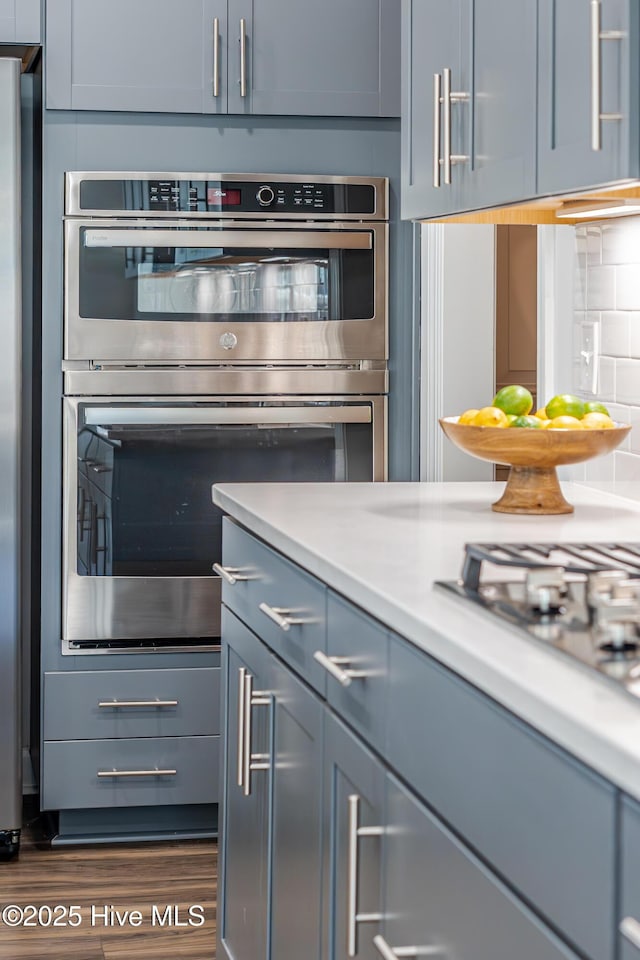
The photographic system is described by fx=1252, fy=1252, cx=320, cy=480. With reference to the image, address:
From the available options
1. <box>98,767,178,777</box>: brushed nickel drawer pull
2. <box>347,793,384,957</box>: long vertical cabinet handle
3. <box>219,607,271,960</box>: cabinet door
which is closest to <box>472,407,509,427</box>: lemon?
<box>219,607,271,960</box>: cabinet door

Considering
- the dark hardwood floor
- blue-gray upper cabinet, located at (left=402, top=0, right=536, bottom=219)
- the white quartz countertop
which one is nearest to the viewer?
the white quartz countertop

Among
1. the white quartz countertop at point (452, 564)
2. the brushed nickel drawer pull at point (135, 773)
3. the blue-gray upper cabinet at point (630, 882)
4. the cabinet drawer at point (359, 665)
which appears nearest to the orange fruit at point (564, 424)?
the white quartz countertop at point (452, 564)

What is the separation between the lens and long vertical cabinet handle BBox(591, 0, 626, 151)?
4.89ft

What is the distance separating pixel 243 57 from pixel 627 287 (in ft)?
4.30

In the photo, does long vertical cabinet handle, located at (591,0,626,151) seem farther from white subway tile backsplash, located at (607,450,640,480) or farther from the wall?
white subway tile backsplash, located at (607,450,640,480)

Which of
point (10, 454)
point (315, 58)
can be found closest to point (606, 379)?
point (315, 58)

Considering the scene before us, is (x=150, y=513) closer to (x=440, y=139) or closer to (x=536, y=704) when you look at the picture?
(x=440, y=139)

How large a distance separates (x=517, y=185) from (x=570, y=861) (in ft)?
3.79

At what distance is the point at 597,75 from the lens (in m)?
1.50

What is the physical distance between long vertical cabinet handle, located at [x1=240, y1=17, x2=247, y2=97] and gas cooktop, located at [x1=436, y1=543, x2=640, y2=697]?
75.3 inches

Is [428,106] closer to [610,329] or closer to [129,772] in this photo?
Result: [610,329]

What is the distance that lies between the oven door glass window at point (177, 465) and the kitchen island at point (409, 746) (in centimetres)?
68

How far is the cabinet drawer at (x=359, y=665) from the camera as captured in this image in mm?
1396

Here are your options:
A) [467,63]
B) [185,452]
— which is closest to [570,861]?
[467,63]
